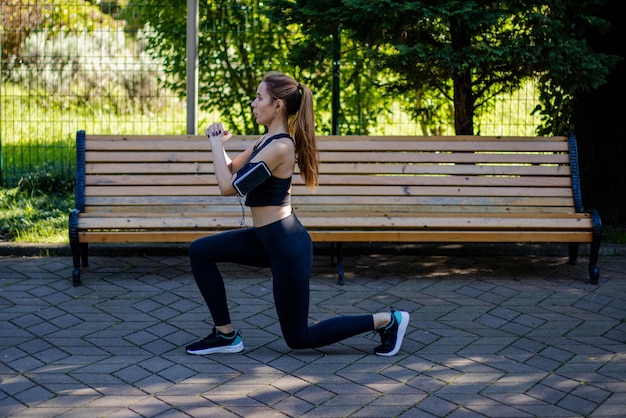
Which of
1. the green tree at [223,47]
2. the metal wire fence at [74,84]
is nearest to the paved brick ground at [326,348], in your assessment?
the metal wire fence at [74,84]

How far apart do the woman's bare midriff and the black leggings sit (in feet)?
0.08

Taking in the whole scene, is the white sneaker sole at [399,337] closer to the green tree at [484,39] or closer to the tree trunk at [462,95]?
the green tree at [484,39]

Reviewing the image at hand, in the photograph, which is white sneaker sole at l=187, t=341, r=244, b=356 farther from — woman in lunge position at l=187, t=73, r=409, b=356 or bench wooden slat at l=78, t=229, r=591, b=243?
bench wooden slat at l=78, t=229, r=591, b=243

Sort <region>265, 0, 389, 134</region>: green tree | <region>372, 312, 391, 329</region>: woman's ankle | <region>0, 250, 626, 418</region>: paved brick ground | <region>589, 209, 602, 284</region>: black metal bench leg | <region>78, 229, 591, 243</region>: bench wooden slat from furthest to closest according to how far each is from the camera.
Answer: <region>265, 0, 389, 134</region>: green tree → <region>589, 209, 602, 284</region>: black metal bench leg → <region>78, 229, 591, 243</region>: bench wooden slat → <region>372, 312, 391, 329</region>: woman's ankle → <region>0, 250, 626, 418</region>: paved brick ground

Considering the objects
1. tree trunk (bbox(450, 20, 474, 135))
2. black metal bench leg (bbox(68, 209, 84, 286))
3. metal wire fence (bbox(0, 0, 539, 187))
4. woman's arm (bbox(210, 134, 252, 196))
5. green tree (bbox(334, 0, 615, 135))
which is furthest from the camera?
metal wire fence (bbox(0, 0, 539, 187))

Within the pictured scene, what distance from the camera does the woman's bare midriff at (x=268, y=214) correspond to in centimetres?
517

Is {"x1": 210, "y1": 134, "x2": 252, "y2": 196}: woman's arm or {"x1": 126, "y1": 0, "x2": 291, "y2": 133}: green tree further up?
{"x1": 126, "y1": 0, "x2": 291, "y2": 133}: green tree

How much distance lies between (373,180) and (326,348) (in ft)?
7.00

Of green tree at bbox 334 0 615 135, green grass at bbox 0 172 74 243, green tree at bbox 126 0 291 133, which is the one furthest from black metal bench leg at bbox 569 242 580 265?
green grass at bbox 0 172 74 243

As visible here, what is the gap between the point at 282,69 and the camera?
991cm

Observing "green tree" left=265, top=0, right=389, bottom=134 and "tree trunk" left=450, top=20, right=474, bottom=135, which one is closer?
"tree trunk" left=450, top=20, right=474, bottom=135

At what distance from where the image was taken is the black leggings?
5.12 m

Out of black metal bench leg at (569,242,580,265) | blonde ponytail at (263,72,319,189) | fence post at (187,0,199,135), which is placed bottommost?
black metal bench leg at (569,242,580,265)

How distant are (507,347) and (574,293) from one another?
1.40 metres
